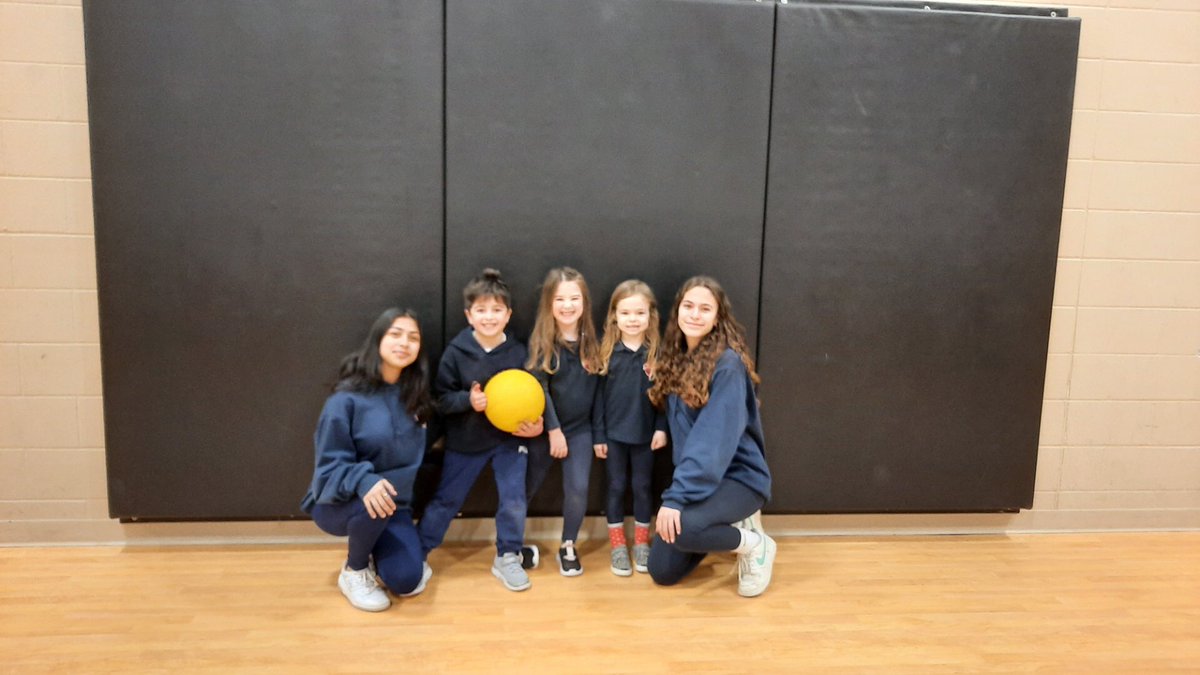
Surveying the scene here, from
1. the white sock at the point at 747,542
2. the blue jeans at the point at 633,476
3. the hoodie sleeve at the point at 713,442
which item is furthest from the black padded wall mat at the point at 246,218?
the white sock at the point at 747,542

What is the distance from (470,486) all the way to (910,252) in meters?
1.93

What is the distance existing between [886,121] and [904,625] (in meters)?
1.83

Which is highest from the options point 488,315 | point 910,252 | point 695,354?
point 910,252

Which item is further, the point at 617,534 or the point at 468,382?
the point at 617,534

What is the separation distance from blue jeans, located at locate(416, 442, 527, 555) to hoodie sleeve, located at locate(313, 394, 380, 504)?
0.35m

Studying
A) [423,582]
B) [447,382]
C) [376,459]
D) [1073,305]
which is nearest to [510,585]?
[423,582]

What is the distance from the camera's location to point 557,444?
281 cm

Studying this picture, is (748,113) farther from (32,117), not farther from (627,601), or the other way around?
(32,117)

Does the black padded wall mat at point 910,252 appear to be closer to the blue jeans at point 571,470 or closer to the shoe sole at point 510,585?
the blue jeans at point 571,470

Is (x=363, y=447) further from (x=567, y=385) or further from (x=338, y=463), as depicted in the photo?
(x=567, y=385)

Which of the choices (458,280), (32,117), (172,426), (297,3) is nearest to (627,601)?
(458,280)

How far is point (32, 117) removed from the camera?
2766mm

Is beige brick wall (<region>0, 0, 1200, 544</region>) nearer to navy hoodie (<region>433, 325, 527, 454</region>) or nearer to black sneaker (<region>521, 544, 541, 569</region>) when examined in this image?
black sneaker (<region>521, 544, 541, 569</region>)

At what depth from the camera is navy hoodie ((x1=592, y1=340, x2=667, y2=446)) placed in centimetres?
283
